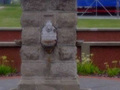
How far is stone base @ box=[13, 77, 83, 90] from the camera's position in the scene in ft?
34.4

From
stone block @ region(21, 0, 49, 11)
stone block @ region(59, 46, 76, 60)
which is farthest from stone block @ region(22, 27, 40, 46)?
stone block @ region(59, 46, 76, 60)

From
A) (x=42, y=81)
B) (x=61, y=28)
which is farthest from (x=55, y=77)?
(x=61, y=28)

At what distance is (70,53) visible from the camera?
10516mm

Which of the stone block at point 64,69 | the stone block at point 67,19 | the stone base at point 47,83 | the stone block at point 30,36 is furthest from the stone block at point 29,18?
the stone base at point 47,83

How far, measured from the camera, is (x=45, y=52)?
1055cm

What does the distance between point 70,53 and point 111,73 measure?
3421 mm

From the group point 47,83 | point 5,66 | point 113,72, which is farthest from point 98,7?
point 47,83

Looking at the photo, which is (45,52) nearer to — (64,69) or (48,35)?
(48,35)

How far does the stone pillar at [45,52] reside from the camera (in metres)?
10.4

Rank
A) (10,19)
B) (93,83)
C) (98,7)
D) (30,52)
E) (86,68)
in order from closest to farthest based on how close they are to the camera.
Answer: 1. (30,52)
2. (93,83)
3. (86,68)
4. (10,19)
5. (98,7)

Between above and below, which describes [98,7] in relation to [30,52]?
below

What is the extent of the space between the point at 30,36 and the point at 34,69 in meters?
0.66

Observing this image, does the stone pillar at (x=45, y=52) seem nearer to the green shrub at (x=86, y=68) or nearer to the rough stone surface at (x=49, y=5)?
the rough stone surface at (x=49, y=5)

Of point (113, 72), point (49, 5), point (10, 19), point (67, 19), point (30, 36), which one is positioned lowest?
point (10, 19)
